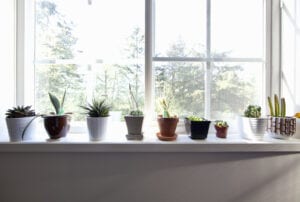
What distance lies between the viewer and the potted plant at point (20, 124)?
97cm

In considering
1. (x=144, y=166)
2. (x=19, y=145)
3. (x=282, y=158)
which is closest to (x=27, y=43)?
(x=19, y=145)

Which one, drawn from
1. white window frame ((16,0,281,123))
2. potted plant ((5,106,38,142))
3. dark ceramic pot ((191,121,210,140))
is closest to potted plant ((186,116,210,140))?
dark ceramic pot ((191,121,210,140))

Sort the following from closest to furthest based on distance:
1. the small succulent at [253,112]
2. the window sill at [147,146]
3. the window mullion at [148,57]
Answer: the window sill at [147,146], the small succulent at [253,112], the window mullion at [148,57]

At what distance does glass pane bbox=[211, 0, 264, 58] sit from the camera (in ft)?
3.96

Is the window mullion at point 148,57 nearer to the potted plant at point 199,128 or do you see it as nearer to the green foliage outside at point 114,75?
the green foliage outside at point 114,75

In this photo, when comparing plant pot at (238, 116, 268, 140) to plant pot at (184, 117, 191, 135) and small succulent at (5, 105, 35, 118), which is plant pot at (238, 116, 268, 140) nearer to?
plant pot at (184, 117, 191, 135)

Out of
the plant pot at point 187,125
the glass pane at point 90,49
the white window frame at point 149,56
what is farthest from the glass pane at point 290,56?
the glass pane at point 90,49

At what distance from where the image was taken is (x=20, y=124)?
38.6 inches

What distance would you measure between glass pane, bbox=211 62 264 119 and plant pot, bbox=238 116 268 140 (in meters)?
0.16

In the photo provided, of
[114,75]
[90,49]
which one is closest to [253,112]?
[114,75]

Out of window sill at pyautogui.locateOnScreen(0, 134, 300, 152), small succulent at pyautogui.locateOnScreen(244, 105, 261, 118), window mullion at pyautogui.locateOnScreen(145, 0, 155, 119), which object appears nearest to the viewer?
window sill at pyautogui.locateOnScreen(0, 134, 300, 152)

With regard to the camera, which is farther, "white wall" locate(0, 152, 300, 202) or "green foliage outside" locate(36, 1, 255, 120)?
"green foliage outside" locate(36, 1, 255, 120)

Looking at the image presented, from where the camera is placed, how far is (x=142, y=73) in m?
1.20

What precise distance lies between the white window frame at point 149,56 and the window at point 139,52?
15 millimetres
